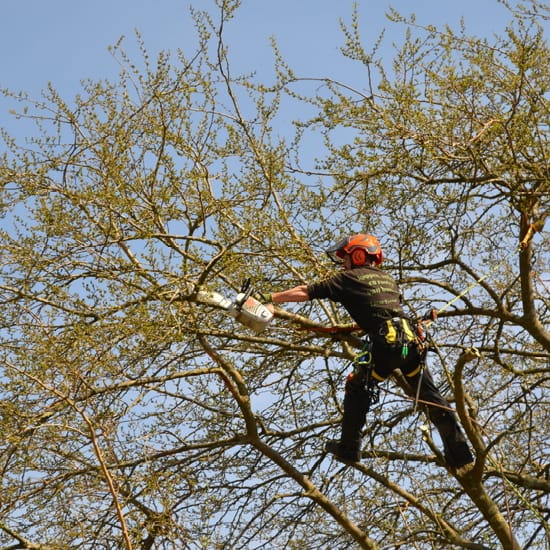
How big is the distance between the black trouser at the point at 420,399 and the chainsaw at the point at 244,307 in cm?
81

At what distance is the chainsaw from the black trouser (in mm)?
807

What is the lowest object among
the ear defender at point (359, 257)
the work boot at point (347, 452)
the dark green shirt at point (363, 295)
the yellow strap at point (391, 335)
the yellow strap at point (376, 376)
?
the work boot at point (347, 452)

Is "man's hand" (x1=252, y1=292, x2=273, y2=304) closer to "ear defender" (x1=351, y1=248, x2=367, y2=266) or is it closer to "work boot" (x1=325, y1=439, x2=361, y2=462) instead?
"ear defender" (x1=351, y1=248, x2=367, y2=266)

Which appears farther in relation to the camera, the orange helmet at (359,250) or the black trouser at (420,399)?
the orange helmet at (359,250)

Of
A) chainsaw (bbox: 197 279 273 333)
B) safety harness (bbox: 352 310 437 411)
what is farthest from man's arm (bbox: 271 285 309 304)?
safety harness (bbox: 352 310 437 411)

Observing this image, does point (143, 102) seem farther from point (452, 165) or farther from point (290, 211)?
point (452, 165)

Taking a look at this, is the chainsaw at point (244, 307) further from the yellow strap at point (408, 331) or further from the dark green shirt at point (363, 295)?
the yellow strap at point (408, 331)

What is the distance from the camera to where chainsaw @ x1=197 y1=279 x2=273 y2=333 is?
19.7ft

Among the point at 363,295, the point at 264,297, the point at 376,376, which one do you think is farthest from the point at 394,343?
the point at 264,297

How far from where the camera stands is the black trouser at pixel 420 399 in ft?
20.7

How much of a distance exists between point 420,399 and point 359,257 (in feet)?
3.59

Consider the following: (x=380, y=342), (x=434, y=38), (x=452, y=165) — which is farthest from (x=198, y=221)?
(x=434, y=38)

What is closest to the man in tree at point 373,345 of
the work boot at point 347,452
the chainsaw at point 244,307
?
the work boot at point 347,452

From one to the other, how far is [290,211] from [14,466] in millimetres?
2803
